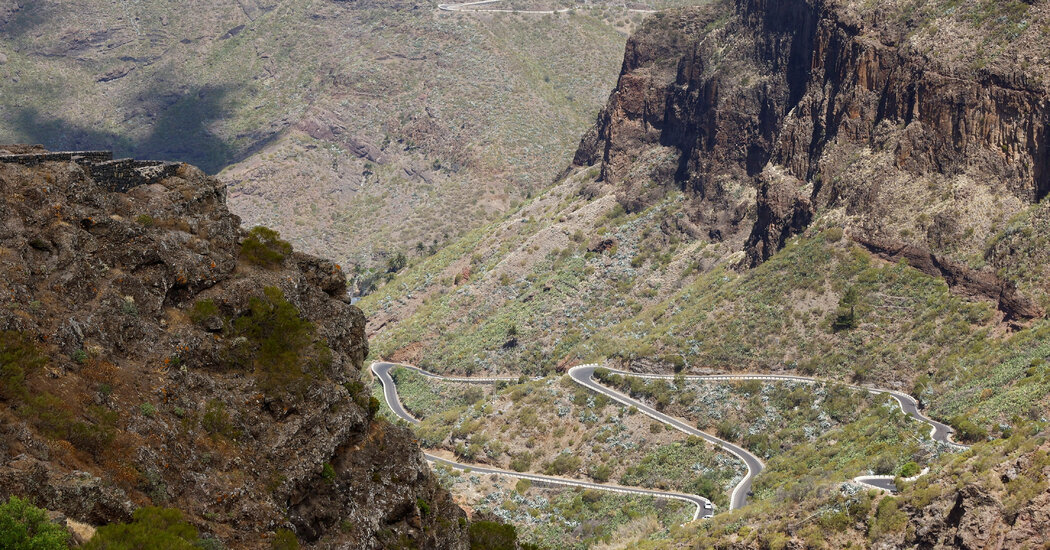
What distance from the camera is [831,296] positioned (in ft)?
300

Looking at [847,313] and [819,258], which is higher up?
[819,258]

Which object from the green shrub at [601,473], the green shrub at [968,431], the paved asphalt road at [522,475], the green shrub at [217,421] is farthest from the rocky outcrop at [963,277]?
the green shrub at [217,421]

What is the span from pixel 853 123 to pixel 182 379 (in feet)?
274

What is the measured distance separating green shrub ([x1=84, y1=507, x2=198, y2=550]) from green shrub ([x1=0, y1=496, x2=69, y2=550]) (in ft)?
4.31

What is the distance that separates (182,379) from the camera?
28.7 metres

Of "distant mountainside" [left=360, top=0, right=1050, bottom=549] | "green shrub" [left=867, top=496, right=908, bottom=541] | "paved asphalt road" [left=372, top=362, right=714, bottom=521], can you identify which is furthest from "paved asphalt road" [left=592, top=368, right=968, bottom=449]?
"paved asphalt road" [left=372, top=362, right=714, bottom=521]

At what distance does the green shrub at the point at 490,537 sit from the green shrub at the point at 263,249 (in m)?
14.7

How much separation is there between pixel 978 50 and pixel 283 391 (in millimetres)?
79052

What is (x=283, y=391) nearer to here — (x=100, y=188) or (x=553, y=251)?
(x=100, y=188)

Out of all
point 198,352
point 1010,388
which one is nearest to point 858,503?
point 1010,388

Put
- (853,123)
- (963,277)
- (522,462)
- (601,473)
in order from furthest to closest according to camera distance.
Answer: (853,123)
(522,462)
(601,473)
(963,277)

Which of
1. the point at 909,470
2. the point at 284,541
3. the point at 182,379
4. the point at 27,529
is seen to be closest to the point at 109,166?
the point at 182,379

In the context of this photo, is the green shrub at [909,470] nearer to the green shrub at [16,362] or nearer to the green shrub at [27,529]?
the green shrub at [16,362]

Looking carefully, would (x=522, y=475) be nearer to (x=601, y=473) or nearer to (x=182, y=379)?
(x=601, y=473)
